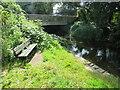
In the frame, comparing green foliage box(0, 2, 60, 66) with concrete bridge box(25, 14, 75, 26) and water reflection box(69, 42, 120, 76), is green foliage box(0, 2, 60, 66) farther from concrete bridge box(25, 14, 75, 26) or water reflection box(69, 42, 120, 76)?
concrete bridge box(25, 14, 75, 26)

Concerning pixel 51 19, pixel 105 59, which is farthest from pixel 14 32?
pixel 51 19

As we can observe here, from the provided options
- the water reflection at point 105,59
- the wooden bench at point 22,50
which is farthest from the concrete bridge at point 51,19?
the wooden bench at point 22,50

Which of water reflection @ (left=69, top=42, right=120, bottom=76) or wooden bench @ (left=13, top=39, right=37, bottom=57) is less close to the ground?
wooden bench @ (left=13, top=39, right=37, bottom=57)

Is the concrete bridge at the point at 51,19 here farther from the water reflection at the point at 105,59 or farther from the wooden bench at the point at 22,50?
the wooden bench at the point at 22,50

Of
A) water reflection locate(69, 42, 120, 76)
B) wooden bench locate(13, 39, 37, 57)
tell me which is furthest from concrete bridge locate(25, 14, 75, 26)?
wooden bench locate(13, 39, 37, 57)

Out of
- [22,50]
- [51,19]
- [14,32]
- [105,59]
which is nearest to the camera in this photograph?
[22,50]

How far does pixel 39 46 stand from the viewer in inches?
213

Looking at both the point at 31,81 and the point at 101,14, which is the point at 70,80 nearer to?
the point at 31,81

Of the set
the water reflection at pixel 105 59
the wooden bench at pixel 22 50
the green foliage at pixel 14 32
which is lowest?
the water reflection at pixel 105 59

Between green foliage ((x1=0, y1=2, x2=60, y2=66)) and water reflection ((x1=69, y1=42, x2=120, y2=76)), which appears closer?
green foliage ((x1=0, y1=2, x2=60, y2=66))

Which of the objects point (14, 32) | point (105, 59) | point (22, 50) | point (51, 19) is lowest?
point (105, 59)

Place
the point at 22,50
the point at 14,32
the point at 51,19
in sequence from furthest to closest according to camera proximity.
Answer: the point at 51,19 → the point at 14,32 → the point at 22,50

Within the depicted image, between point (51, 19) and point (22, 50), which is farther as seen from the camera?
point (51, 19)

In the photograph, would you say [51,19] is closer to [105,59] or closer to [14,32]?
[105,59]
